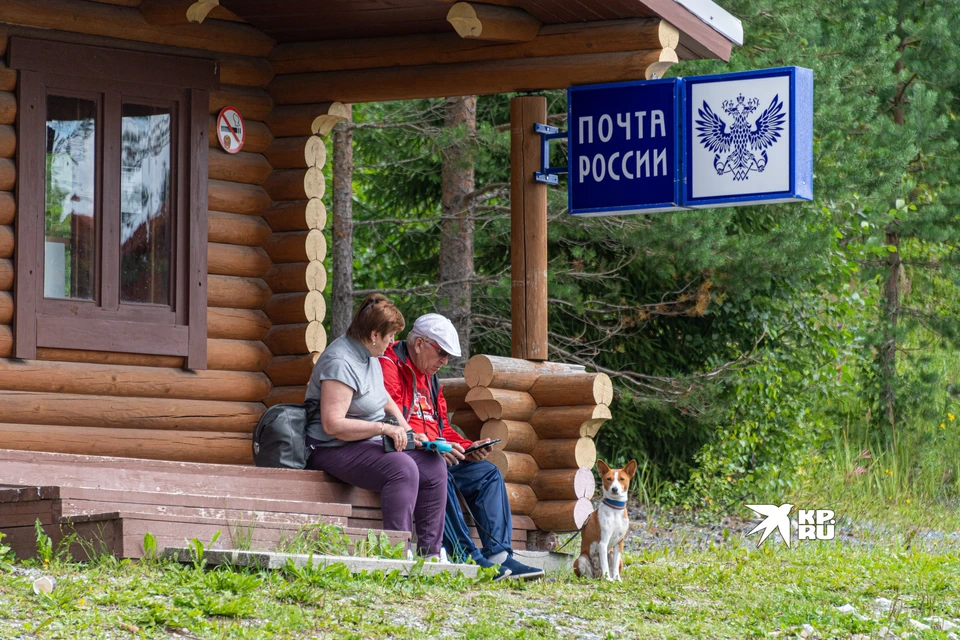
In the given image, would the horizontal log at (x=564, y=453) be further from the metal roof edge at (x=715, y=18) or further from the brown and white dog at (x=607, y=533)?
the metal roof edge at (x=715, y=18)

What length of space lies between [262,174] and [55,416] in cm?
229

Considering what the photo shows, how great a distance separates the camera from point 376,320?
24.5ft

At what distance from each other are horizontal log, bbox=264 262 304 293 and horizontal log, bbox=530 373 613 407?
1850 mm

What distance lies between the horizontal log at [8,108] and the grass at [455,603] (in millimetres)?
3217

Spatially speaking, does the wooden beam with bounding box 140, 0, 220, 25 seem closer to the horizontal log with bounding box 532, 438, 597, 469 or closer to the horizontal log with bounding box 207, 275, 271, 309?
the horizontal log with bounding box 207, 275, 271, 309

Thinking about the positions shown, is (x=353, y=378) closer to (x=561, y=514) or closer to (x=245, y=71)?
(x=561, y=514)

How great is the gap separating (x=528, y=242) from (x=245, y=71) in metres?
2.30

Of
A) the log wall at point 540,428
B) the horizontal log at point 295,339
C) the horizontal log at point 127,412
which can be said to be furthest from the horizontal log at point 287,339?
the log wall at point 540,428

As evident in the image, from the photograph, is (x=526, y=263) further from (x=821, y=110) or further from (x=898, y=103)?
(x=898, y=103)

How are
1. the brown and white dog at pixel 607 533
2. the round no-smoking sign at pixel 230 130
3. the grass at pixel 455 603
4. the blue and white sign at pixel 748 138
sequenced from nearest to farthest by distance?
the grass at pixel 455 603 < the brown and white dog at pixel 607 533 < the blue and white sign at pixel 748 138 < the round no-smoking sign at pixel 230 130

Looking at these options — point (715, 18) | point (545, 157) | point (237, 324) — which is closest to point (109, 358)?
point (237, 324)

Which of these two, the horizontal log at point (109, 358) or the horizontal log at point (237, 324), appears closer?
the horizontal log at point (109, 358)

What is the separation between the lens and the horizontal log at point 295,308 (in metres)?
9.36

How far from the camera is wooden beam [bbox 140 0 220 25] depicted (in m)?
8.30
